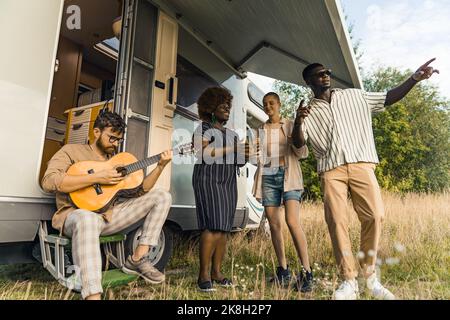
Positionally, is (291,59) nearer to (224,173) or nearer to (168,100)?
(168,100)

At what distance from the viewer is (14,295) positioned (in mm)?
2070

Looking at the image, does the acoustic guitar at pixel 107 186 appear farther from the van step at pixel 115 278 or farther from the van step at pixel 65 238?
the van step at pixel 115 278

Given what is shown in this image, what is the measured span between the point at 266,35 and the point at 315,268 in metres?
2.60

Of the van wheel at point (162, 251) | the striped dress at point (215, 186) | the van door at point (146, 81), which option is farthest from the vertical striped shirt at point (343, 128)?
the van wheel at point (162, 251)

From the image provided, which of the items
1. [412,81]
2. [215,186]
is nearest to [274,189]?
[215,186]

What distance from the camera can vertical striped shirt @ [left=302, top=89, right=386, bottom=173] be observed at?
224 cm

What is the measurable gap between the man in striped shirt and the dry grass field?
8.2 inches

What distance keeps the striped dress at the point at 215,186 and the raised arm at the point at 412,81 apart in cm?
118

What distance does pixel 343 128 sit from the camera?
90.2 inches

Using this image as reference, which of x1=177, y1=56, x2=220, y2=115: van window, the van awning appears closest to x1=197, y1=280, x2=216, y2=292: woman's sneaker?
x1=177, y1=56, x2=220, y2=115: van window

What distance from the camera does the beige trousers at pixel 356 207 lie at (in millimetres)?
A: 2123

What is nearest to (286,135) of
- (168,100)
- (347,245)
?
(347,245)

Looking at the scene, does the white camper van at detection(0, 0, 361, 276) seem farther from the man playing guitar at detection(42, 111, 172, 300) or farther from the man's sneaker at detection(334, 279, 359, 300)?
the man's sneaker at detection(334, 279, 359, 300)

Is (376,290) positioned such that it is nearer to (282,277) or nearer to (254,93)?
(282,277)
